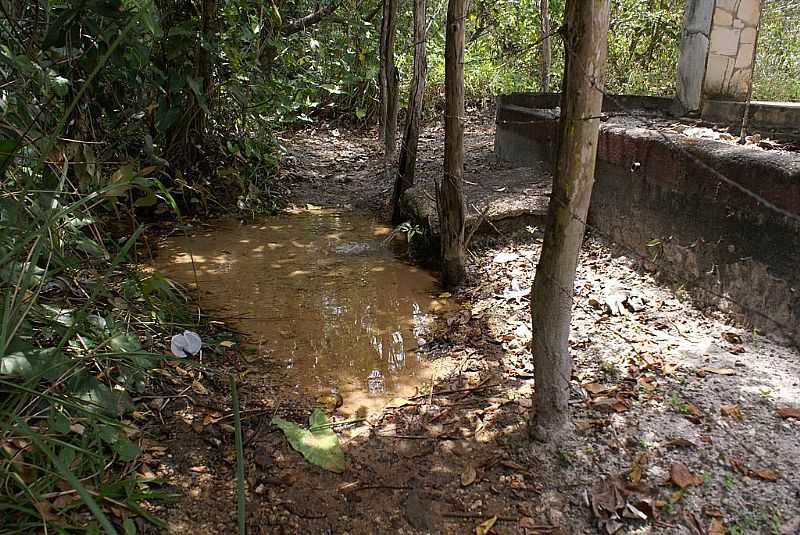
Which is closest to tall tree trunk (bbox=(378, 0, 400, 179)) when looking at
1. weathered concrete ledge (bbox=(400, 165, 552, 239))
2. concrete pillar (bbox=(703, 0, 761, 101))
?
weathered concrete ledge (bbox=(400, 165, 552, 239))

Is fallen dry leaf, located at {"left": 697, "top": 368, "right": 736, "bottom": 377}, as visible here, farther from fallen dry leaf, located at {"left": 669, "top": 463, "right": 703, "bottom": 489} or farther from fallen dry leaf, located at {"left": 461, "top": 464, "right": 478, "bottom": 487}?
fallen dry leaf, located at {"left": 461, "top": 464, "right": 478, "bottom": 487}

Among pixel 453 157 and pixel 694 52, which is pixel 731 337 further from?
pixel 694 52

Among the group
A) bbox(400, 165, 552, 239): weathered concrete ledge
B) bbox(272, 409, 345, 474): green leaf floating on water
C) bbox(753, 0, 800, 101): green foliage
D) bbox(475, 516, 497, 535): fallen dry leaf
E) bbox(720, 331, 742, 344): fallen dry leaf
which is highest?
bbox(753, 0, 800, 101): green foliage

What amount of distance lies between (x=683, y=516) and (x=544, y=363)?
2.37 feet

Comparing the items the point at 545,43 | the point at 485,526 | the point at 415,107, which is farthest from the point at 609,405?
the point at 545,43

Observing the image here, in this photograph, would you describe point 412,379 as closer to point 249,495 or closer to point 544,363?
point 544,363

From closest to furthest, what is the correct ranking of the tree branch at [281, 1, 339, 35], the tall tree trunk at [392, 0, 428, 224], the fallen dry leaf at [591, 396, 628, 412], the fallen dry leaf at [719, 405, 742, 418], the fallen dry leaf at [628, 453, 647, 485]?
the fallen dry leaf at [628, 453, 647, 485]
the fallen dry leaf at [719, 405, 742, 418]
the fallen dry leaf at [591, 396, 628, 412]
the tall tree trunk at [392, 0, 428, 224]
the tree branch at [281, 1, 339, 35]

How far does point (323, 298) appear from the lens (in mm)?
4520

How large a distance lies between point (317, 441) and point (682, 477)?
1424mm

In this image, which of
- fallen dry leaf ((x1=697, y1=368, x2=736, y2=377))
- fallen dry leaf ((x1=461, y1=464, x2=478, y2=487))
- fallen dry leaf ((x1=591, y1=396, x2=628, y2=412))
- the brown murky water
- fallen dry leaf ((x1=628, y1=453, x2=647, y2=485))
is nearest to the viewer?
fallen dry leaf ((x1=628, y1=453, x2=647, y2=485))

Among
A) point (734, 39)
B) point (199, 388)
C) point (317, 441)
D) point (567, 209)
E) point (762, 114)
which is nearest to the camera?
point (567, 209)

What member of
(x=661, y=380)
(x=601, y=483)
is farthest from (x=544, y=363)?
(x=661, y=380)

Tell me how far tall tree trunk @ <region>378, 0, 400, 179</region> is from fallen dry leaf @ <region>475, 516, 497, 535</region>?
571 centimetres

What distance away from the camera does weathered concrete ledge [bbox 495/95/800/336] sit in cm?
311
